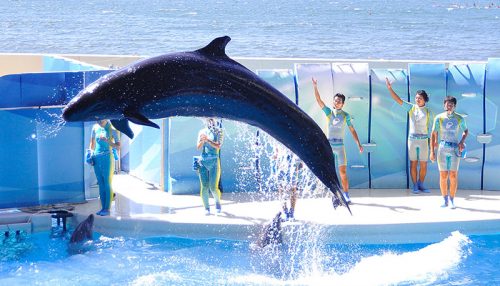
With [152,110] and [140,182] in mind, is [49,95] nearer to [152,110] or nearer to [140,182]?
[140,182]

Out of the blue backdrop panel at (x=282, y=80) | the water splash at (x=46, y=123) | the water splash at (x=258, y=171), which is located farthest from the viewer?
the blue backdrop panel at (x=282, y=80)

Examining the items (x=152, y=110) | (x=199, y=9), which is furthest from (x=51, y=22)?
(x=152, y=110)

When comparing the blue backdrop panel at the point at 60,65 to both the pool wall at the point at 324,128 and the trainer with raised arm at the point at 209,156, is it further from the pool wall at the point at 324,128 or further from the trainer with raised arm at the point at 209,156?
the trainer with raised arm at the point at 209,156

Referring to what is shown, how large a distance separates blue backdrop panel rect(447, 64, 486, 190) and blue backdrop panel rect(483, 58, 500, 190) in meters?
0.08

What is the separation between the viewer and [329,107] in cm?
1169

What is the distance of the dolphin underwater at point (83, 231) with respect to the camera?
995cm

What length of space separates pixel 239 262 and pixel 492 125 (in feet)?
13.9

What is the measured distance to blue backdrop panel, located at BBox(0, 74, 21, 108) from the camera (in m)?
10.7

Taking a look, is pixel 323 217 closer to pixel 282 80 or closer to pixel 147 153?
pixel 282 80

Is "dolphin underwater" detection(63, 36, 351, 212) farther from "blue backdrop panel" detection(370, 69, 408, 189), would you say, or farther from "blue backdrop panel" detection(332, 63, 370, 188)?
"blue backdrop panel" detection(370, 69, 408, 189)

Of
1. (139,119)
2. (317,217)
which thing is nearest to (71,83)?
(317,217)

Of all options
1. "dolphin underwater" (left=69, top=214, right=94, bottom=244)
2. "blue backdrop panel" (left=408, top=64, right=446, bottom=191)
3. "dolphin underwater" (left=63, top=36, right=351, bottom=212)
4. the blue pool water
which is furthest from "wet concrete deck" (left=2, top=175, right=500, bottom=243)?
the blue pool water

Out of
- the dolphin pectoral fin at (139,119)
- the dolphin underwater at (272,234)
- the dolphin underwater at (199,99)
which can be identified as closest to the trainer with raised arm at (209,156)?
the dolphin underwater at (272,234)

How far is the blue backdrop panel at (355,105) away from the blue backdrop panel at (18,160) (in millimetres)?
3888
